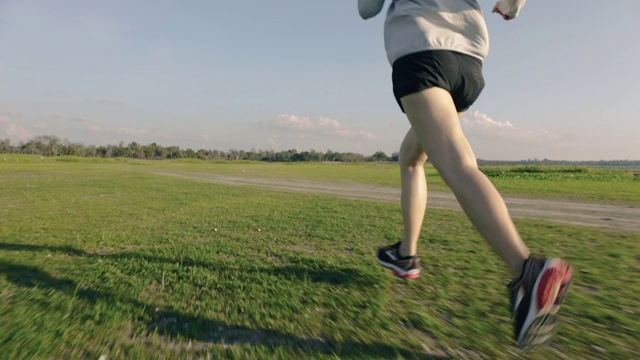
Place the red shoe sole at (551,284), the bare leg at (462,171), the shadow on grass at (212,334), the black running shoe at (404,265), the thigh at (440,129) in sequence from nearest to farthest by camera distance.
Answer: the red shoe sole at (551,284) < the bare leg at (462,171) < the shadow on grass at (212,334) < the thigh at (440,129) < the black running shoe at (404,265)

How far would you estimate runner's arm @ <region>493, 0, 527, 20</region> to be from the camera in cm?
193

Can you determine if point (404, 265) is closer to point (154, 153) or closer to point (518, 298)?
point (518, 298)

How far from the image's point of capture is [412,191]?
8.20ft

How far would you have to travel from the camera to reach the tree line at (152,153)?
377ft

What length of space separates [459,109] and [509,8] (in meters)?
0.62

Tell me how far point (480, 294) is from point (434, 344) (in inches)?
32.5

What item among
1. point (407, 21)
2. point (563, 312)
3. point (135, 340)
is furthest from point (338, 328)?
point (407, 21)

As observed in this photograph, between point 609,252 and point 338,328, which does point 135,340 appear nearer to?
point 338,328

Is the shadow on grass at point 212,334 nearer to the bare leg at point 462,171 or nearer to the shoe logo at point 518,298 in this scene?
the shoe logo at point 518,298

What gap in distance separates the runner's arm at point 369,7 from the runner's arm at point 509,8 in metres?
0.68

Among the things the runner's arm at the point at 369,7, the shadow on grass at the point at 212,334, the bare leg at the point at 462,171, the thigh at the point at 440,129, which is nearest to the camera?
the bare leg at the point at 462,171

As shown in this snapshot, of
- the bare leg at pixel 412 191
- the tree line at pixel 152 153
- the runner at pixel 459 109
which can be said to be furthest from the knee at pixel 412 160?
the tree line at pixel 152 153

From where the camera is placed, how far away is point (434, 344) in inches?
65.0

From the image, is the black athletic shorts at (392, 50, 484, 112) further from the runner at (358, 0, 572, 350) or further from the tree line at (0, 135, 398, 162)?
the tree line at (0, 135, 398, 162)
